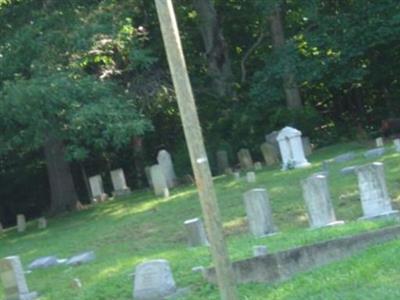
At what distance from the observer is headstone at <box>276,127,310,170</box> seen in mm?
22000

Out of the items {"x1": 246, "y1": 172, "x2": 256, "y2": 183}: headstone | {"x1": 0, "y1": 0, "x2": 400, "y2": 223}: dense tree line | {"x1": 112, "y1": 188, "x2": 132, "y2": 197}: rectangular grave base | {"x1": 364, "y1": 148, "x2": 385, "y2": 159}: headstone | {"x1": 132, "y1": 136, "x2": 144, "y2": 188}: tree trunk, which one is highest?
{"x1": 0, "y1": 0, "x2": 400, "y2": 223}: dense tree line

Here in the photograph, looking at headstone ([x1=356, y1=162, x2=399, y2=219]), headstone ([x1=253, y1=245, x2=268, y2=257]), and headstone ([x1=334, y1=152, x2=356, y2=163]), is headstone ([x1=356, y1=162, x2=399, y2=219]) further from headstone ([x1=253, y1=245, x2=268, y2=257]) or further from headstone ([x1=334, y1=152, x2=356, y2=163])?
headstone ([x1=334, y1=152, x2=356, y2=163])

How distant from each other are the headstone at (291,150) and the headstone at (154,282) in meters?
11.7

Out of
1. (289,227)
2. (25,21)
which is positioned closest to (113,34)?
(25,21)

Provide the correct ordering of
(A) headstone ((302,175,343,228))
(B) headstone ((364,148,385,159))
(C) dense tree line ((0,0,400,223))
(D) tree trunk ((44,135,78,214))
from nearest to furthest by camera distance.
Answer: (A) headstone ((302,175,343,228))
(B) headstone ((364,148,385,159))
(C) dense tree line ((0,0,400,223))
(D) tree trunk ((44,135,78,214))

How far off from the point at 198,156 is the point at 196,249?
6331 millimetres

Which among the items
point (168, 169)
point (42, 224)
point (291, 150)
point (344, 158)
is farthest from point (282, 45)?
point (42, 224)

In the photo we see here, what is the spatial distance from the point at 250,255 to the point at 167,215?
8002mm

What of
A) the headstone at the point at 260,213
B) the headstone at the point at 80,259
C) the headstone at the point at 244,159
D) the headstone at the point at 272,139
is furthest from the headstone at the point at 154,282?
the headstone at the point at 272,139

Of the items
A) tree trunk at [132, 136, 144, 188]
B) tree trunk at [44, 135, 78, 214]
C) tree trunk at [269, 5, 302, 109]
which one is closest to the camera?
tree trunk at [44, 135, 78, 214]

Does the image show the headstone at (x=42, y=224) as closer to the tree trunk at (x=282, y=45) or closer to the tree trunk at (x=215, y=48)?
the tree trunk at (x=282, y=45)

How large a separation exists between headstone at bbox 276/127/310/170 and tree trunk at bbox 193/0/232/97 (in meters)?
9.26

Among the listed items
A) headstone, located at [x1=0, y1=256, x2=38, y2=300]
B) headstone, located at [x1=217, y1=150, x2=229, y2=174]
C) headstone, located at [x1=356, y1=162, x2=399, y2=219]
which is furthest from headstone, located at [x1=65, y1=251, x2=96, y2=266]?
headstone, located at [x1=217, y1=150, x2=229, y2=174]

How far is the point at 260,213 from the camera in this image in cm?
1368
